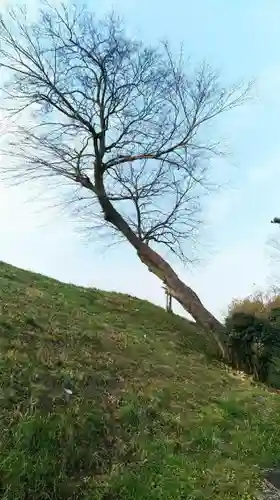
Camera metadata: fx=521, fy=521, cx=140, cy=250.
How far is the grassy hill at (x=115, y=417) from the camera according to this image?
3930 mm

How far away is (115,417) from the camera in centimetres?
498

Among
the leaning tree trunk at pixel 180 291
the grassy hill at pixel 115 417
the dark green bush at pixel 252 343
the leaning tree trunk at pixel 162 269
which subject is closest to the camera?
the grassy hill at pixel 115 417

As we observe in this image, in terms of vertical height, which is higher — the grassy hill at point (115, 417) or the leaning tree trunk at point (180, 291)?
the leaning tree trunk at point (180, 291)

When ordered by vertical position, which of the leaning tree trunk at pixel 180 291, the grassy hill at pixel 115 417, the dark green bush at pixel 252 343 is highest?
the leaning tree trunk at pixel 180 291

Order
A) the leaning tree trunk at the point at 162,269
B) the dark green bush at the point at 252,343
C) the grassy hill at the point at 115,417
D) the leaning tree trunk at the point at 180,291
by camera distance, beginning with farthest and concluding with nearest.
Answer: the leaning tree trunk at the point at 162,269 → the leaning tree trunk at the point at 180,291 → the dark green bush at the point at 252,343 → the grassy hill at the point at 115,417

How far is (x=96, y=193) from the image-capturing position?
1070cm

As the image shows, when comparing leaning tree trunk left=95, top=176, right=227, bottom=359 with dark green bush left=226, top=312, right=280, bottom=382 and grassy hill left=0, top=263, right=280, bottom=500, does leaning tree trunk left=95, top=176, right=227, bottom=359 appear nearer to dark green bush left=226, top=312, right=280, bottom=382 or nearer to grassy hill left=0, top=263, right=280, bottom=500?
dark green bush left=226, top=312, right=280, bottom=382

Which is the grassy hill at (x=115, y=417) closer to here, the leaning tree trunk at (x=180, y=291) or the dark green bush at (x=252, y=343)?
the dark green bush at (x=252, y=343)

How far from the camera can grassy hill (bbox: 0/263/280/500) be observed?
3930mm

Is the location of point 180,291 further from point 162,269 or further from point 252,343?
point 252,343

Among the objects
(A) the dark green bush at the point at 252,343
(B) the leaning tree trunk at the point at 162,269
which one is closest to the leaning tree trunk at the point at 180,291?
(B) the leaning tree trunk at the point at 162,269

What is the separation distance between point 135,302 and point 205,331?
2.50m

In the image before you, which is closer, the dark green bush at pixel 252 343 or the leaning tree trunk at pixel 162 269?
the dark green bush at pixel 252 343

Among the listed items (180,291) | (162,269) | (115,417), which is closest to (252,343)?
(180,291)
